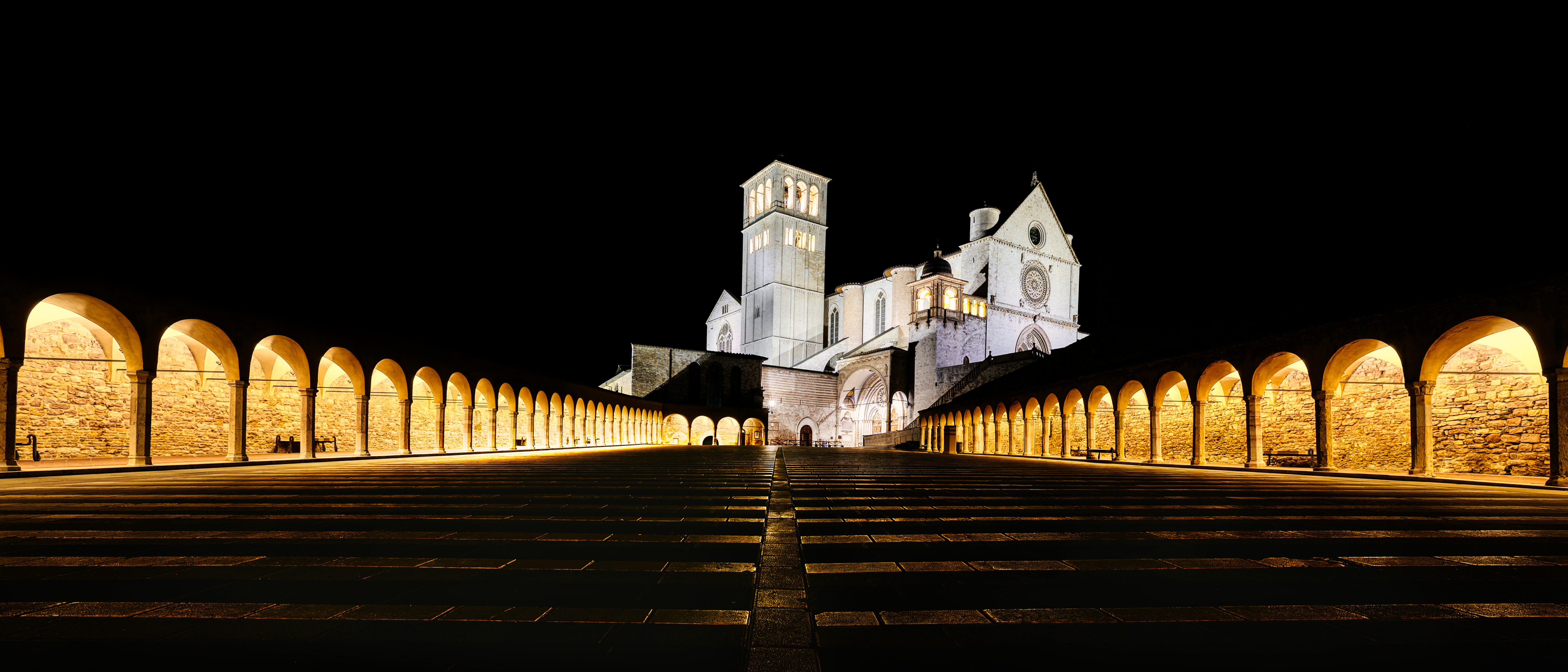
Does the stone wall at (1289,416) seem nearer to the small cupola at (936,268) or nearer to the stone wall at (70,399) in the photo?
the stone wall at (70,399)

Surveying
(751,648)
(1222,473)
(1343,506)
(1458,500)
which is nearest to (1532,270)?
(1222,473)

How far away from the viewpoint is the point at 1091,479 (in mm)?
11664

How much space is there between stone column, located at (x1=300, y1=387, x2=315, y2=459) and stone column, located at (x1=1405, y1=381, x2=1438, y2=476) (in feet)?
66.7

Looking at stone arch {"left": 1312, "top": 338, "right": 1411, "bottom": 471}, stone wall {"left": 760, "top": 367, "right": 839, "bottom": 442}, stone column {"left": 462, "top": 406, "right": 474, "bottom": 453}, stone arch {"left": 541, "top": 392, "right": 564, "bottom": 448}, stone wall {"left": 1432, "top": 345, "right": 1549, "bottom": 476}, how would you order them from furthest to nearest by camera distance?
stone wall {"left": 760, "top": 367, "right": 839, "bottom": 442}
stone arch {"left": 541, "top": 392, "right": 564, "bottom": 448}
stone column {"left": 462, "top": 406, "right": 474, "bottom": 453}
stone arch {"left": 1312, "top": 338, "right": 1411, "bottom": 471}
stone wall {"left": 1432, "top": 345, "right": 1549, "bottom": 476}

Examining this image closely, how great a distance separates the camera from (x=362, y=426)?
63.0 ft

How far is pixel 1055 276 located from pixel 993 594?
2215 inches

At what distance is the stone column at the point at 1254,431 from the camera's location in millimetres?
17141

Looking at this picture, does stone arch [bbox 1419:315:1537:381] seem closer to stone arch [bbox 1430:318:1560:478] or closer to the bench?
stone arch [bbox 1430:318:1560:478]

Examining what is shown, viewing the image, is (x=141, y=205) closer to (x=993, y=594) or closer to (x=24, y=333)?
(x=24, y=333)

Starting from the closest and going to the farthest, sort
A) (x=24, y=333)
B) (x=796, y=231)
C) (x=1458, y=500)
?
(x=1458, y=500), (x=24, y=333), (x=796, y=231)

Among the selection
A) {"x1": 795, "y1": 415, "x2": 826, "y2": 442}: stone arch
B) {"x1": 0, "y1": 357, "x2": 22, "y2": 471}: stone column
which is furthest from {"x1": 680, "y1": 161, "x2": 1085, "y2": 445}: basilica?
{"x1": 0, "y1": 357, "x2": 22, "y2": 471}: stone column

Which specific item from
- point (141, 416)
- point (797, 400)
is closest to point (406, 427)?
point (141, 416)

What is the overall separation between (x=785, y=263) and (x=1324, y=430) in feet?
169

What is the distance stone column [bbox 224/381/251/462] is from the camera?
15047 mm
